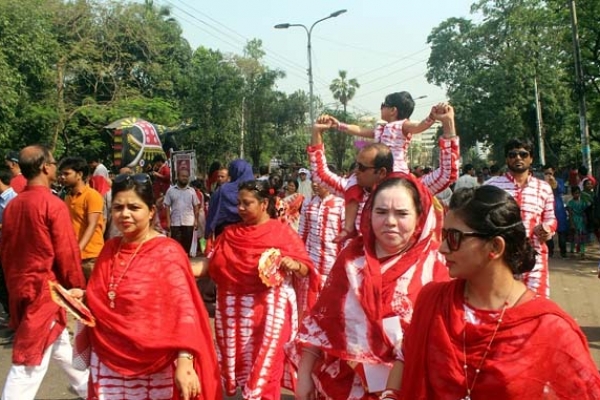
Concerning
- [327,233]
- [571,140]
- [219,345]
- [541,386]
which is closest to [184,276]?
[219,345]

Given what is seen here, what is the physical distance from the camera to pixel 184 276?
124 inches

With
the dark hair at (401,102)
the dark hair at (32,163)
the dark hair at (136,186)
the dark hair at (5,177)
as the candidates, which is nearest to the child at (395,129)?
the dark hair at (401,102)

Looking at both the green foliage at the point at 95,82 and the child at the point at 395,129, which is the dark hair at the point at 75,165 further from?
the green foliage at the point at 95,82

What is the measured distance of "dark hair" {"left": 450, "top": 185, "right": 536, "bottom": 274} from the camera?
1974 mm

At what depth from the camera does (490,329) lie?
1937 millimetres

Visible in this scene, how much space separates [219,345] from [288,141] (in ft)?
135

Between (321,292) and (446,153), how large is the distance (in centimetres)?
144

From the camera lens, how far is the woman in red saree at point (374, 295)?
256cm

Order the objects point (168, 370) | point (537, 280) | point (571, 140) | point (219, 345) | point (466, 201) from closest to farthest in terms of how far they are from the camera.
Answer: point (466, 201) < point (168, 370) < point (219, 345) < point (537, 280) < point (571, 140)

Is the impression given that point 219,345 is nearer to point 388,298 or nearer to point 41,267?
point 41,267

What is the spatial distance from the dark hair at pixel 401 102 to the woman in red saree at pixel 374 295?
2.02 metres

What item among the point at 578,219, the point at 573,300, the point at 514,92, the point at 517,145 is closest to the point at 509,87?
the point at 514,92

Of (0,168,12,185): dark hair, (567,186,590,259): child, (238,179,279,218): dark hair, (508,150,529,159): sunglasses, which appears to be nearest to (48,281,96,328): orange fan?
(238,179,279,218): dark hair

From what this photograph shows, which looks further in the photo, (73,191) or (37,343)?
(73,191)
